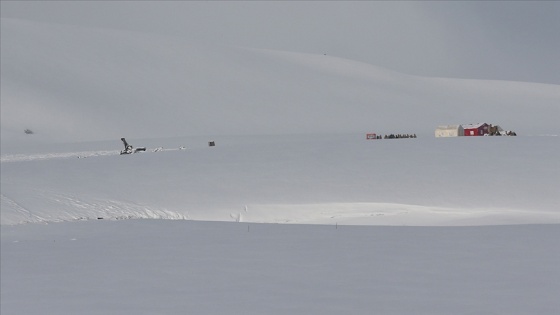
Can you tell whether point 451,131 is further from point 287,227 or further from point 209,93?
point 209,93

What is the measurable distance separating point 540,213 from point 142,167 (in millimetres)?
14884

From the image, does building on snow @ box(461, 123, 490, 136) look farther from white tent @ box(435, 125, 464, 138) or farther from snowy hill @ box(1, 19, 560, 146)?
snowy hill @ box(1, 19, 560, 146)

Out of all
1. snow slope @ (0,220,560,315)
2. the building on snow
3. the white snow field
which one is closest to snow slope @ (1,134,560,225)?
the white snow field

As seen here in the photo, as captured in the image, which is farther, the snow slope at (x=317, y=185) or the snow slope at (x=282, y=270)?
the snow slope at (x=317, y=185)

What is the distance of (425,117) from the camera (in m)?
73.1

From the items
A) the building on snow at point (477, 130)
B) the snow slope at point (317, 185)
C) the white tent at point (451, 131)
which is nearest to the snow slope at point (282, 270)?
the snow slope at point (317, 185)

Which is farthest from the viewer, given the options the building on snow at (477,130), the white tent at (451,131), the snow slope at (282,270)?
the white tent at (451,131)

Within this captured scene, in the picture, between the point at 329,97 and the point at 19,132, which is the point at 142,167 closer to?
the point at 19,132

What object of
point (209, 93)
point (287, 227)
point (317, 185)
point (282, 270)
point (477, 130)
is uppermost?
point (209, 93)

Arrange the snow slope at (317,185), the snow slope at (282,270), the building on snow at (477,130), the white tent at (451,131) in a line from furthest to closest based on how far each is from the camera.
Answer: the white tent at (451,131), the building on snow at (477,130), the snow slope at (317,185), the snow slope at (282,270)

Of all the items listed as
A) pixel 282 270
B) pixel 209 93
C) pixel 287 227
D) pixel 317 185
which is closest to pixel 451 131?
pixel 317 185

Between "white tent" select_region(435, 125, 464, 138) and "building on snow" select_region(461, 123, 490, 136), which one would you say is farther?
"white tent" select_region(435, 125, 464, 138)

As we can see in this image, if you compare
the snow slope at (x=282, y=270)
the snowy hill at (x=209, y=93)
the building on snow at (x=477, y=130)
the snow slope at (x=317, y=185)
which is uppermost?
the snowy hill at (x=209, y=93)

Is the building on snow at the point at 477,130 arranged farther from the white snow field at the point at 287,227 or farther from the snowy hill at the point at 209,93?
the snowy hill at the point at 209,93
